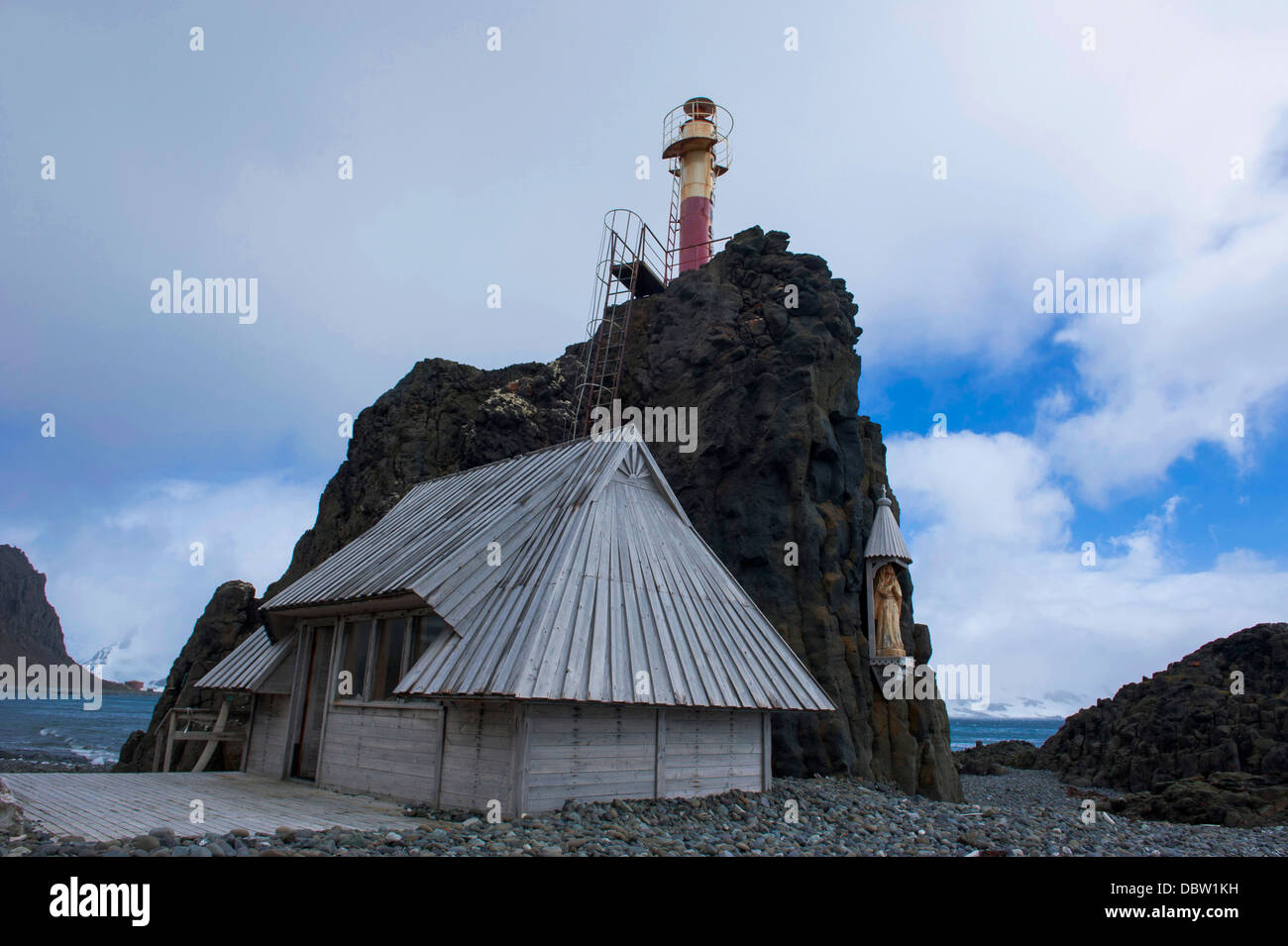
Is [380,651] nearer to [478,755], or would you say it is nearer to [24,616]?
[478,755]

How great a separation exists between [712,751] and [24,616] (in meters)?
235

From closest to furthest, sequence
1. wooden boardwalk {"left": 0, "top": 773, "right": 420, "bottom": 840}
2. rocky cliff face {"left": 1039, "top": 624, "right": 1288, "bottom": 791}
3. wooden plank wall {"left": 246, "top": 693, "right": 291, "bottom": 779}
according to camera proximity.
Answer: wooden boardwalk {"left": 0, "top": 773, "right": 420, "bottom": 840}
wooden plank wall {"left": 246, "top": 693, "right": 291, "bottom": 779}
rocky cliff face {"left": 1039, "top": 624, "right": 1288, "bottom": 791}

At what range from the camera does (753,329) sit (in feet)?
84.5

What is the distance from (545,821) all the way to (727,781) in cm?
447

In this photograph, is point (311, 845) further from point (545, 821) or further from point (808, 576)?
point (808, 576)

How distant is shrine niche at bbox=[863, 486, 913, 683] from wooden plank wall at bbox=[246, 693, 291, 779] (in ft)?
51.4

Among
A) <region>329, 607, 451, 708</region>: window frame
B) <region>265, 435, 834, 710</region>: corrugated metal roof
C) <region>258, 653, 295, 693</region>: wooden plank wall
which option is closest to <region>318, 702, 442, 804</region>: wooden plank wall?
<region>329, 607, 451, 708</region>: window frame

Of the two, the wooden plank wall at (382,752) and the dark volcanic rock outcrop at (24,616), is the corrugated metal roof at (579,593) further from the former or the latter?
the dark volcanic rock outcrop at (24,616)

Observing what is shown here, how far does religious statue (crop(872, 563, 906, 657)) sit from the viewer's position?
74.8 feet

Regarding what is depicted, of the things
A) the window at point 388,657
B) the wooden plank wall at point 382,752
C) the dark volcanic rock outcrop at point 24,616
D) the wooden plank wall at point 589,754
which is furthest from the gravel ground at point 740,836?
the dark volcanic rock outcrop at point 24,616

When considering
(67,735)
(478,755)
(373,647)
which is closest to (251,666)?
(373,647)

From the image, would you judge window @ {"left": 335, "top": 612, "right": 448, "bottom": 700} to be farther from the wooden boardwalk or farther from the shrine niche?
the shrine niche

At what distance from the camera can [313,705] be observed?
16.9 m
